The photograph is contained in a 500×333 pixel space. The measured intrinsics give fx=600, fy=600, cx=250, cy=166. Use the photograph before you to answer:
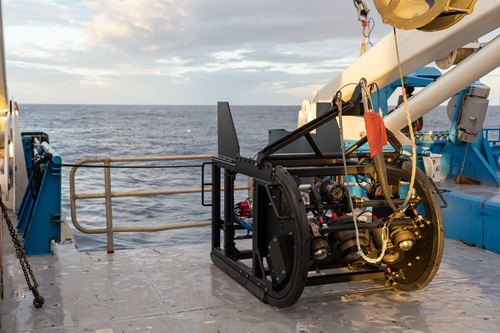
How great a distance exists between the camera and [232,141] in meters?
6.34

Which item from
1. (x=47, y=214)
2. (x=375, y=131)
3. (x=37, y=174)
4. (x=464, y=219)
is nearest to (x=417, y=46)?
(x=464, y=219)

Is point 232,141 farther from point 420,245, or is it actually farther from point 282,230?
point 420,245

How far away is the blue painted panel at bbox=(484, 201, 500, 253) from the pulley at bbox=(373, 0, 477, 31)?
176 inches

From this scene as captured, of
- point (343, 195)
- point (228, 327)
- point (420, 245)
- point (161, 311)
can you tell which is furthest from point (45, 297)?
point (420, 245)

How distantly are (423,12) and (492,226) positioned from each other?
15.6 ft

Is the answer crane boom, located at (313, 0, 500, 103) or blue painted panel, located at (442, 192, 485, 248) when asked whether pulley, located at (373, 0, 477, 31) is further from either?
blue painted panel, located at (442, 192, 485, 248)

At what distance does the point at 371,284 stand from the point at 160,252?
2.70 metres

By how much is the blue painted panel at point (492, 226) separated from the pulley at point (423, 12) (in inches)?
176

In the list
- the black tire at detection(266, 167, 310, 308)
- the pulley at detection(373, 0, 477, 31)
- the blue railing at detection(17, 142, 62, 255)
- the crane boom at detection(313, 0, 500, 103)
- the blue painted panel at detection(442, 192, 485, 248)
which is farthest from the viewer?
the blue painted panel at detection(442, 192, 485, 248)

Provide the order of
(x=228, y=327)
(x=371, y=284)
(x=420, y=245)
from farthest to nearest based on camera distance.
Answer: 1. (x=371, y=284)
2. (x=420, y=245)
3. (x=228, y=327)

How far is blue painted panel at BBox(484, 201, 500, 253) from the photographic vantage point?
303 inches

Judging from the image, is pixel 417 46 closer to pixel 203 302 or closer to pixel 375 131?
pixel 375 131

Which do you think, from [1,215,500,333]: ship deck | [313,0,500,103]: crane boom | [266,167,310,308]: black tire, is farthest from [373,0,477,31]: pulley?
[1,215,500,333]: ship deck

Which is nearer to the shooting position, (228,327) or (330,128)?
(228,327)
